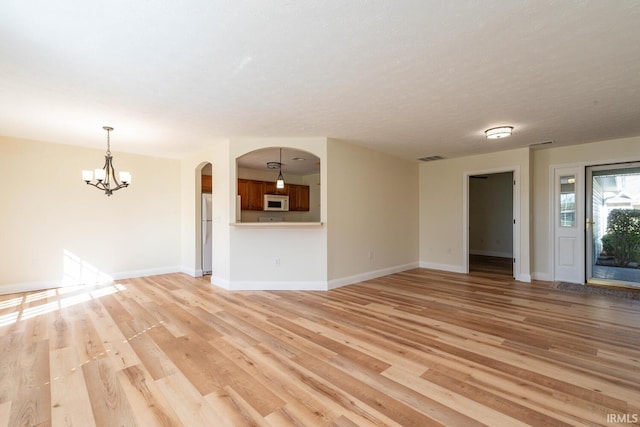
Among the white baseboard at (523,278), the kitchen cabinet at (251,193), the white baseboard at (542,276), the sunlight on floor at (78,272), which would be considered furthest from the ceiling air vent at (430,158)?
the sunlight on floor at (78,272)

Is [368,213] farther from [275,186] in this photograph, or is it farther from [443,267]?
[275,186]

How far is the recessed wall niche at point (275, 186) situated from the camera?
20.7ft

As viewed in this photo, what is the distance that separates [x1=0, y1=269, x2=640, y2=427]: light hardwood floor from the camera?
1760mm

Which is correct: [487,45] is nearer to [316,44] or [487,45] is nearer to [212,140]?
[316,44]

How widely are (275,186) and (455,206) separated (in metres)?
4.31

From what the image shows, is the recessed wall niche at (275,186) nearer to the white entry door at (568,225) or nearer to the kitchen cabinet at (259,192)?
the kitchen cabinet at (259,192)

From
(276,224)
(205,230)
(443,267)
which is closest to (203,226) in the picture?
(205,230)

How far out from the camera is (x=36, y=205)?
4.72 metres

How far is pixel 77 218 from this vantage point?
16.7ft

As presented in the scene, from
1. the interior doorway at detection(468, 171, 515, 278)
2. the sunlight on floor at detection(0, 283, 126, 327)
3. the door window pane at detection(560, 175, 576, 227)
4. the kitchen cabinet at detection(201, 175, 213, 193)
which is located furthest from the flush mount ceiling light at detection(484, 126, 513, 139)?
the sunlight on floor at detection(0, 283, 126, 327)

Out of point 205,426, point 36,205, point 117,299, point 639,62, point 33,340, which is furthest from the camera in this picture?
point 36,205

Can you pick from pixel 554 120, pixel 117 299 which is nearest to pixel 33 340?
pixel 117 299

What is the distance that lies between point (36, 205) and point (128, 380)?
14.5 feet

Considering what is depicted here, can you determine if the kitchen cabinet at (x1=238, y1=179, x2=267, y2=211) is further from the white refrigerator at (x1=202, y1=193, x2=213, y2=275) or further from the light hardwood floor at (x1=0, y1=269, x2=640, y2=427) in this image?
the light hardwood floor at (x1=0, y1=269, x2=640, y2=427)
